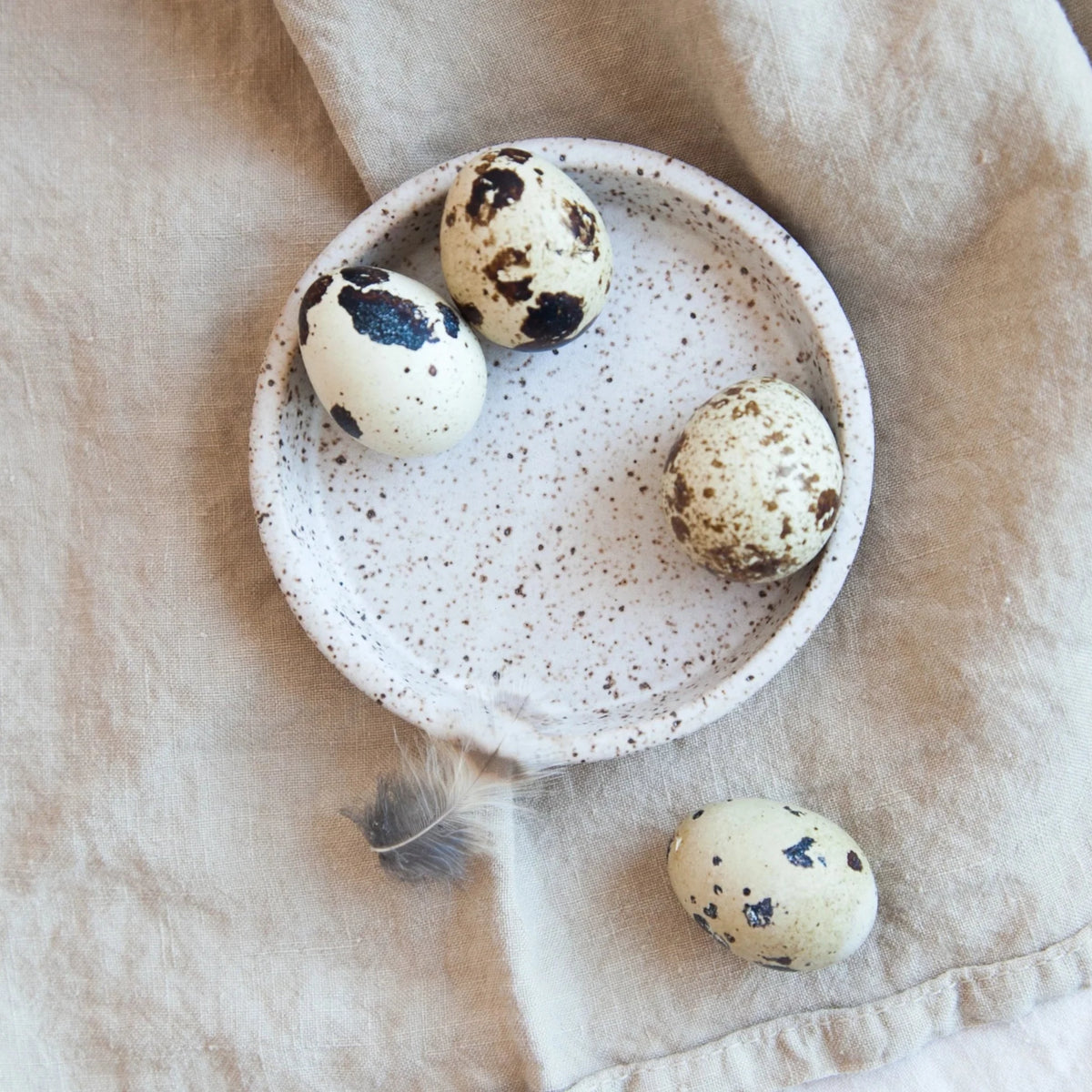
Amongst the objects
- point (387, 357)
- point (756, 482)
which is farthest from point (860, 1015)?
point (387, 357)

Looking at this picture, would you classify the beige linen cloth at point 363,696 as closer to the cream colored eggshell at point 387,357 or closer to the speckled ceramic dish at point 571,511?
the speckled ceramic dish at point 571,511

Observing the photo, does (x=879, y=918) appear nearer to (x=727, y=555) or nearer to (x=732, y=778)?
(x=732, y=778)

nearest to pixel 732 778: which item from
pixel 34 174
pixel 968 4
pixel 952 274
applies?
pixel 952 274

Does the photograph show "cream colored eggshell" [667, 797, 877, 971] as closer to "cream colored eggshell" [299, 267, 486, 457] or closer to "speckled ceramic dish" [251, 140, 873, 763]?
"speckled ceramic dish" [251, 140, 873, 763]

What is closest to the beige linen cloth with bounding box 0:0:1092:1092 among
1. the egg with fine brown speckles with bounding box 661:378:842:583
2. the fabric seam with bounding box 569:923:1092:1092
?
the fabric seam with bounding box 569:923:1092:1092

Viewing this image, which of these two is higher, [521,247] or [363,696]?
[521,247]

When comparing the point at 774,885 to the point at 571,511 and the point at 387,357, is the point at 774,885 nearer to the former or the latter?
the point at 571,511
